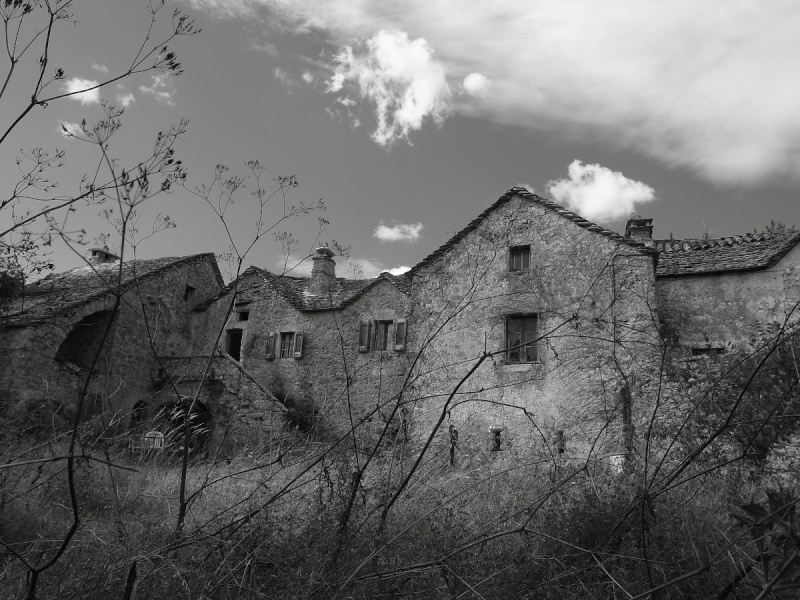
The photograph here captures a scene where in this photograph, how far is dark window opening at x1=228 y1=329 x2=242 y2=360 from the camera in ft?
66.4

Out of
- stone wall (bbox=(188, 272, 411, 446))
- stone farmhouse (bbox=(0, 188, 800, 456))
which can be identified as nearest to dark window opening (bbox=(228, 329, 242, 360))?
stone wall (bbox=(188, 272, 411, 446))

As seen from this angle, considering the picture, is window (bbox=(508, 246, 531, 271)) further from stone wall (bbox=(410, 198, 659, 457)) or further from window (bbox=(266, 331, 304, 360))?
window (bbox=(266, 331, 304, 360))

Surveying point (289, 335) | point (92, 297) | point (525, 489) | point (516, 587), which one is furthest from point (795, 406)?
point (92, 297)

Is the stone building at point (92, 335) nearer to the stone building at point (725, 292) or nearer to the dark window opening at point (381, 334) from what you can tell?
the dark window opening at point (381, 334)

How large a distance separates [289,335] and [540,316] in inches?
357

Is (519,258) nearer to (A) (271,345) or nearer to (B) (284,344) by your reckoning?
(B) (284,344)

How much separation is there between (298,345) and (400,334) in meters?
3.54

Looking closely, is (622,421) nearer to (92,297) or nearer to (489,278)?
(489,278)

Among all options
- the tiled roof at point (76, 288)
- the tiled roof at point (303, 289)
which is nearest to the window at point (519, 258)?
the tiled roof at point (303, 289)

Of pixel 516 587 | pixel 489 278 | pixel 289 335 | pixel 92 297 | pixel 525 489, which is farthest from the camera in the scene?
pixel 289 335

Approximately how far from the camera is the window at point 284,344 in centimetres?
1861

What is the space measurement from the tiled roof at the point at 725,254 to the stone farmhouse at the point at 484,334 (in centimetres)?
5

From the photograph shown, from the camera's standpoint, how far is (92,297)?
16.1 meters

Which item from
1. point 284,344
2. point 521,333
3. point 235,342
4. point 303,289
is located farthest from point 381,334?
point 235,342
